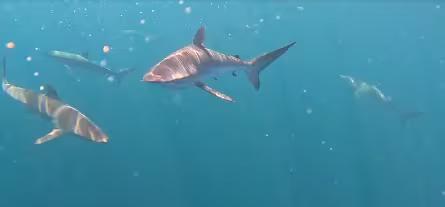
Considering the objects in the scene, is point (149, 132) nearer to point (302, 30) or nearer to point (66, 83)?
point (66, 83)

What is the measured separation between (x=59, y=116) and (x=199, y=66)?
413 centimetres

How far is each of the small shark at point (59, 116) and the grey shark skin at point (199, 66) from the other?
259 centimetres

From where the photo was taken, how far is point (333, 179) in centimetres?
1903

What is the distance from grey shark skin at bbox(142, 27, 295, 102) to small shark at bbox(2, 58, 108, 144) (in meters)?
2.59

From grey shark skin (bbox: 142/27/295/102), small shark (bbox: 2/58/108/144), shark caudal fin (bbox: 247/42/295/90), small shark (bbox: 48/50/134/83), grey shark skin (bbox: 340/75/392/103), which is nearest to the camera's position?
grey shark skin (bbox: 142/27/295/102)

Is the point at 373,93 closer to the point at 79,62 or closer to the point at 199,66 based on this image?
the point at 79,62

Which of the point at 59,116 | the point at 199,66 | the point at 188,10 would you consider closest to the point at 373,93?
the point at 59,116

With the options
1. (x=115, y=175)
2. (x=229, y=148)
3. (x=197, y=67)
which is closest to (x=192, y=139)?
(x=229, y=148)

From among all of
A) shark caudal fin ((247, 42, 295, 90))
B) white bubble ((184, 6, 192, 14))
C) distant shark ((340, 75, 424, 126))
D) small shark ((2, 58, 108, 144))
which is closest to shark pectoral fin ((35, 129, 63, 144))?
small shark ((2, 58, 108, 144))

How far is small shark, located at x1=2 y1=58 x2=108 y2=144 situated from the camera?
347 inches

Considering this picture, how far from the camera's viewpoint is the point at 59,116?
9.69m

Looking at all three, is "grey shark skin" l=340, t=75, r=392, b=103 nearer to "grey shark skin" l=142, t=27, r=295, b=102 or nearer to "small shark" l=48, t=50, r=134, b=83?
"small shark" l=48, t=50, r=134, b=83

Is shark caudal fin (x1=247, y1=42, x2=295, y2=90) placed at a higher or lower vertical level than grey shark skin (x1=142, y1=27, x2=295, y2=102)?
lower

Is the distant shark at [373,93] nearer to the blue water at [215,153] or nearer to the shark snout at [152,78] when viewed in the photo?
the blue water at [215,153]
